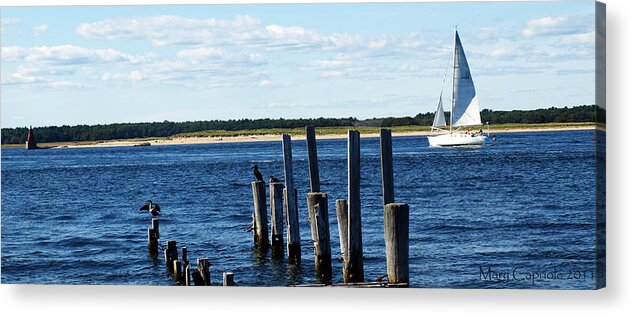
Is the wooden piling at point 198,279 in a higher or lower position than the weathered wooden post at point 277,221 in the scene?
lower

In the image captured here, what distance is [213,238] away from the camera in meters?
19.7

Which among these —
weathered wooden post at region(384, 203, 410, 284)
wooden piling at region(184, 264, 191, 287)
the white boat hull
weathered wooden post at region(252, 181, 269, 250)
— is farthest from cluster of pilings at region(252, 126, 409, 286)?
the white boat hull

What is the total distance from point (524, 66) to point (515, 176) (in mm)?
3505

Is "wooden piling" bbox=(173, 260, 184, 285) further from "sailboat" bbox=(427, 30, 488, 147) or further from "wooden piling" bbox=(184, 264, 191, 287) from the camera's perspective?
"sailboat" bbox=(427, 30, 488, 147)

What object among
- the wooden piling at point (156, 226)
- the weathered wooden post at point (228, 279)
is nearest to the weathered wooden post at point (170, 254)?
the wooden piling at point (156, 226)

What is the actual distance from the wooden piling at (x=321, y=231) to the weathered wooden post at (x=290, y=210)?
39.3 inches

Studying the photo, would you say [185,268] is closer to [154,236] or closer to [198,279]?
[198,279]

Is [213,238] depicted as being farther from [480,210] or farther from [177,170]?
[480,210]

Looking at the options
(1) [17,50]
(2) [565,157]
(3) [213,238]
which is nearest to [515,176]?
(2) [565,157]

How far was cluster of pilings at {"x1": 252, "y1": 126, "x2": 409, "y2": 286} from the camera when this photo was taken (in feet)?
47.2

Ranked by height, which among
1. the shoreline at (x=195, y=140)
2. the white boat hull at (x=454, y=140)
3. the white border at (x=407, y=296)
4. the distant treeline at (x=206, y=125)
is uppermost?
the distant treeline at (x=206, y=125)

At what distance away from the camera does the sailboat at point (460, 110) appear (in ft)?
54.5

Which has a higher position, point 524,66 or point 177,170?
point 524,66

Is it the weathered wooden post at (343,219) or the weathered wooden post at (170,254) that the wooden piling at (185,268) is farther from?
the weathered wooden post at (343,219)
